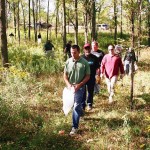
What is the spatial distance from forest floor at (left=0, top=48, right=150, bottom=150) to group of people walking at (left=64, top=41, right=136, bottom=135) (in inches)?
15.0

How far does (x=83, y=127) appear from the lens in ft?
25.7

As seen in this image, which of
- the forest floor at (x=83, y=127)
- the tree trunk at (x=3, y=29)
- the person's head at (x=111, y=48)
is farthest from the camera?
the tree trunk at (x=3, y=29)

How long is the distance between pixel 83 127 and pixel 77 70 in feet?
4.82

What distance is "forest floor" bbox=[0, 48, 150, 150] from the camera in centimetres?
664

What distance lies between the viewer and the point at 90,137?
23.4 feet

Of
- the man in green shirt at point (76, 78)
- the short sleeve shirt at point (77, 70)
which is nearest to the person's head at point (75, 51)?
the man in green shirt at point (76, 78)

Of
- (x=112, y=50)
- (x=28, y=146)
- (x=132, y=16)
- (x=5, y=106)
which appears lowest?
(x=28, y=146)

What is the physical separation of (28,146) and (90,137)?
1.39 m

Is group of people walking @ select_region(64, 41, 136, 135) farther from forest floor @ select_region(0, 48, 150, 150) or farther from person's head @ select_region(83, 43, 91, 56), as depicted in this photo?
forest floor @ select_region(0, 48, 150, 150)

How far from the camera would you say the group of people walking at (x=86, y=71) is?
7320 mm

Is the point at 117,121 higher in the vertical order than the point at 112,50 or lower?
lower

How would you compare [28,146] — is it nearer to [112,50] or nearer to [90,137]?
[90,137]

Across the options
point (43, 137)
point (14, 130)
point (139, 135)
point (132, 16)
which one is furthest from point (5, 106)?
point (132, 16)

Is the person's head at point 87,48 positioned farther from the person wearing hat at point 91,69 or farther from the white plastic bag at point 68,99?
the white plastic bag at point 68,99
